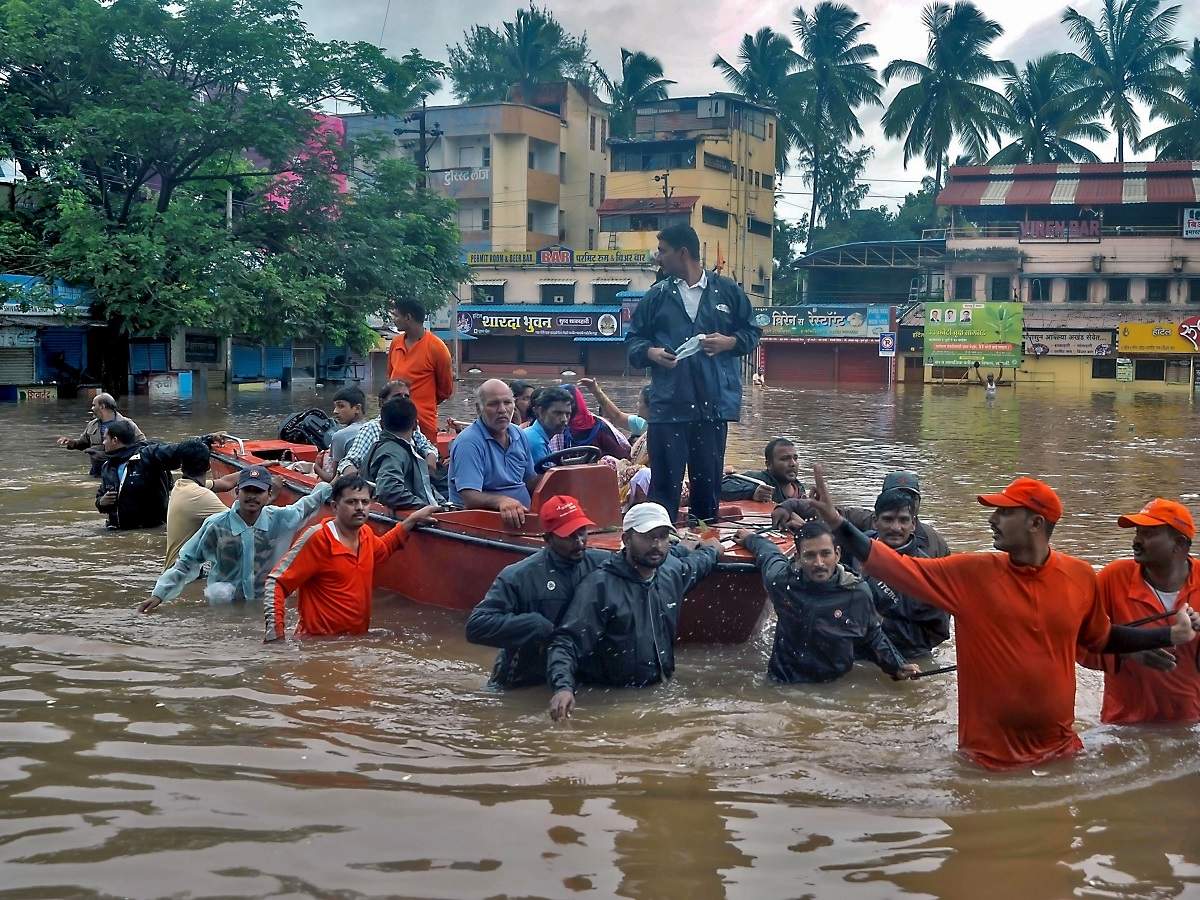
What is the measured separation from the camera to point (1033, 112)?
55094 millimetres

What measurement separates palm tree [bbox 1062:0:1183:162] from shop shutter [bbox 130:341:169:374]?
3805cm

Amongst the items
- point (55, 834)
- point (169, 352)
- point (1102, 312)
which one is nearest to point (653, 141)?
point (1102, 312)

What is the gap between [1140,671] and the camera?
5223 mm

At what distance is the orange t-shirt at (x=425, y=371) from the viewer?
9.59m

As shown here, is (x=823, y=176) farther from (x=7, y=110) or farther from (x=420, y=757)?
(x=420, y=757)

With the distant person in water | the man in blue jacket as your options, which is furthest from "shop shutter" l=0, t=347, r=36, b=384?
the man in blue jacket

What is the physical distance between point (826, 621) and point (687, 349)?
188 cm

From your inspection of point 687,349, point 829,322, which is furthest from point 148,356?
point 687,349

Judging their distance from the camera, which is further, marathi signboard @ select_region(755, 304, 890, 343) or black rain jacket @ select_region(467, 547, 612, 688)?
marathi signboard @ select_region(755, 304, 890, 343)

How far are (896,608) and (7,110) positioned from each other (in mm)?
27617

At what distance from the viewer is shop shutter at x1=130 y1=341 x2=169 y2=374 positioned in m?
37.0

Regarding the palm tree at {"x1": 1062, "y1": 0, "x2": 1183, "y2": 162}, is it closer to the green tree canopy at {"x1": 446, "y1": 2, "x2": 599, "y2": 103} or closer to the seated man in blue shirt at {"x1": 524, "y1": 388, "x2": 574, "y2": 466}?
the green tree canopy at {"x1": 446, "y1": 2, "x2": 599, "y2": 103}

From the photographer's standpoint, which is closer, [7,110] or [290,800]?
[290,800]

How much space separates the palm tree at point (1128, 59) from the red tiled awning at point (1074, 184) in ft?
9.92
